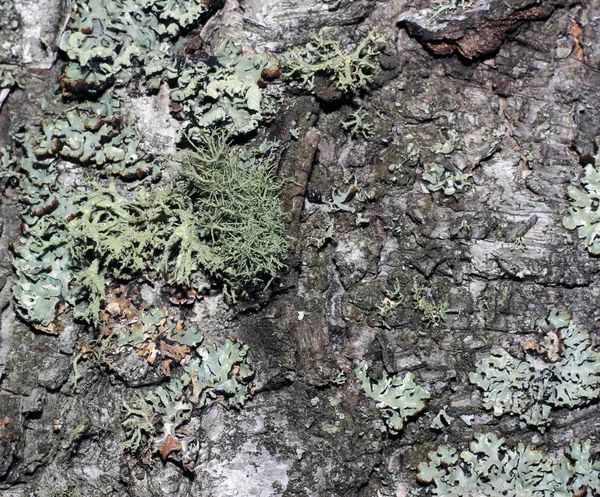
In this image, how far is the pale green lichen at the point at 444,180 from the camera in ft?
14.6

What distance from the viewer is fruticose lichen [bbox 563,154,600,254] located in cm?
443

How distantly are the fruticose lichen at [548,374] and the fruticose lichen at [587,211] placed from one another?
0.51m

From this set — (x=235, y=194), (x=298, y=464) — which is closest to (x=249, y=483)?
(x=298, y=464)

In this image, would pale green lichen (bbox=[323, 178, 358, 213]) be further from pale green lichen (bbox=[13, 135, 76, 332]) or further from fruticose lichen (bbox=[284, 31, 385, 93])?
pale green lichen (bbox=[13, 135, 76, 332])

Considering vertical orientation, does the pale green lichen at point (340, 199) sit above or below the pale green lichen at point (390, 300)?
above

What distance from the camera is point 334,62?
439cm

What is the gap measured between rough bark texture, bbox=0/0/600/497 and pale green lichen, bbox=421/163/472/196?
57 mm

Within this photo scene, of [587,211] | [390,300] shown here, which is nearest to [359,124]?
[390,300]

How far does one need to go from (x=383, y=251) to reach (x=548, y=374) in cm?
133

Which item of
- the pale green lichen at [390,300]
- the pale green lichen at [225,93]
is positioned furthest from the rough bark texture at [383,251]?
the pale green lichen at [225,93]

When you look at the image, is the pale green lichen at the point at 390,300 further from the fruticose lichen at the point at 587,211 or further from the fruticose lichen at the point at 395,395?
the fruticose lichen at the point at 587,211

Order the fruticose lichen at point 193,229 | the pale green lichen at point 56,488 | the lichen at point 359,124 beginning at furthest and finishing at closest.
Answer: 1. the lichen at point 359,124
2. the pale green lichen at point 56,488
3. the fruticose lichen at point 193,229

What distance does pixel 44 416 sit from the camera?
14.7ft

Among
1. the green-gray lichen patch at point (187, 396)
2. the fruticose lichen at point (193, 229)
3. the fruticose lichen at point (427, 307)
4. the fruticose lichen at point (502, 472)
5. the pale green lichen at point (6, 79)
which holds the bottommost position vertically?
the fruticose lichen at point (502, 472)
